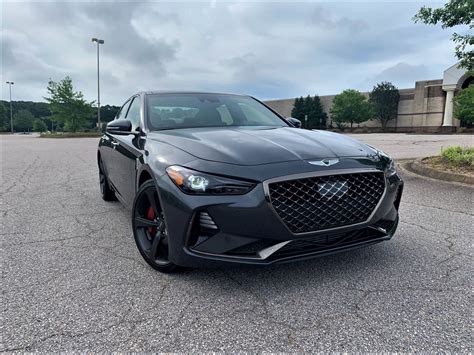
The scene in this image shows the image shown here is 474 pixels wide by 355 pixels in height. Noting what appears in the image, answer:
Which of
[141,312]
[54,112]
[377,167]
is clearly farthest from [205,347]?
[54,112]

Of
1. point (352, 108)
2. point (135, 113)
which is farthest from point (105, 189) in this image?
point (352, 108)

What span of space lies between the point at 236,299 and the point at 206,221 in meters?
0.56

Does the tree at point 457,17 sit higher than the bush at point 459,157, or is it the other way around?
the tree at point 457,17

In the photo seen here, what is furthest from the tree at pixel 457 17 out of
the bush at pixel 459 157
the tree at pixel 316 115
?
the tree at pixel 316 115

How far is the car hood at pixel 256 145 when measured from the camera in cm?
248

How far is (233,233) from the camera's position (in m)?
2.26

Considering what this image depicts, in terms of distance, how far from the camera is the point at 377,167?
2.67 metres

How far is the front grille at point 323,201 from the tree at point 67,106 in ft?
127

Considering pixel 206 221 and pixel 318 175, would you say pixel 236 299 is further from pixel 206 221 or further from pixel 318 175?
pixel 318 175

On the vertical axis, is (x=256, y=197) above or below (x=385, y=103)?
below

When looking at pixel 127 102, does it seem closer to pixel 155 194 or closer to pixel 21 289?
pixel 155 194

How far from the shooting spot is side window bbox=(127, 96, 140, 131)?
376 centimetres

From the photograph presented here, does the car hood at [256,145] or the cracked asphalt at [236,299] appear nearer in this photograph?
the cracked asphalt at [236,299]

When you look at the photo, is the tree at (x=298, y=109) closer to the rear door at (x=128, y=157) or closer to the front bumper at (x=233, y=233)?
the rear door at (x=128, y=157)
